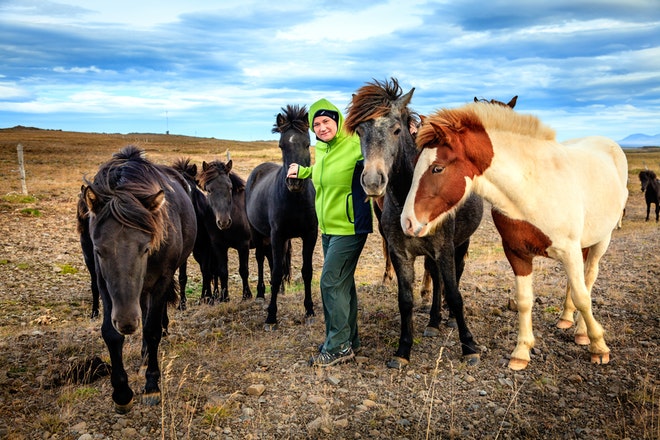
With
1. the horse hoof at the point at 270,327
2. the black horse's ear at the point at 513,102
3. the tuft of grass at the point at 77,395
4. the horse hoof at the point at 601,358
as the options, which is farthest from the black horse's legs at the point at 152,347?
the horse hoof at the point at 601,358

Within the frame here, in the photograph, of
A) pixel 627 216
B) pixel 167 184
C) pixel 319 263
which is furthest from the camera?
pixel 627 216

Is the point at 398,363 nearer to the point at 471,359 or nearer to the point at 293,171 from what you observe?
the point at 471,359

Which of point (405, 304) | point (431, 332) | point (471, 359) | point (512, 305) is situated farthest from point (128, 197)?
point (512, 305)

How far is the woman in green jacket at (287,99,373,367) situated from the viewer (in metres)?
4.88

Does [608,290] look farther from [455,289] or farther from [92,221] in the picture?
[92,221]

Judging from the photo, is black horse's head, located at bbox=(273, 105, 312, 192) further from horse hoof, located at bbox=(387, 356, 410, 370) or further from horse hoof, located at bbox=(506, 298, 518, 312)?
horse hoof, located at bbox=(506, 298, 518, 312)

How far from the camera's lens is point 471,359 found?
4.97m

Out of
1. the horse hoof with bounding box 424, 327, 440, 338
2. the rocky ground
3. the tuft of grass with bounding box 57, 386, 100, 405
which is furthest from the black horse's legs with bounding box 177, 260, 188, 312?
the horse hoof with bounding box 424, 327, 440, 338

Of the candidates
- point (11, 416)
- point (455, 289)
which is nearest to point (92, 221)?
point (11, 416)

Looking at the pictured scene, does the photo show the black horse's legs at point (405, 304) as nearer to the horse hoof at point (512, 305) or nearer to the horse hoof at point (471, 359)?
the horse hoof at point (471, 359)

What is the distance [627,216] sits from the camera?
24172 millimetres

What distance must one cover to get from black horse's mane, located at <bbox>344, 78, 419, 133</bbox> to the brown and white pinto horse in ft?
1.72

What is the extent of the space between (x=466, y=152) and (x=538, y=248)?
1.18 m

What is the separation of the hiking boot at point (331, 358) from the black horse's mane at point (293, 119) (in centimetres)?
346
